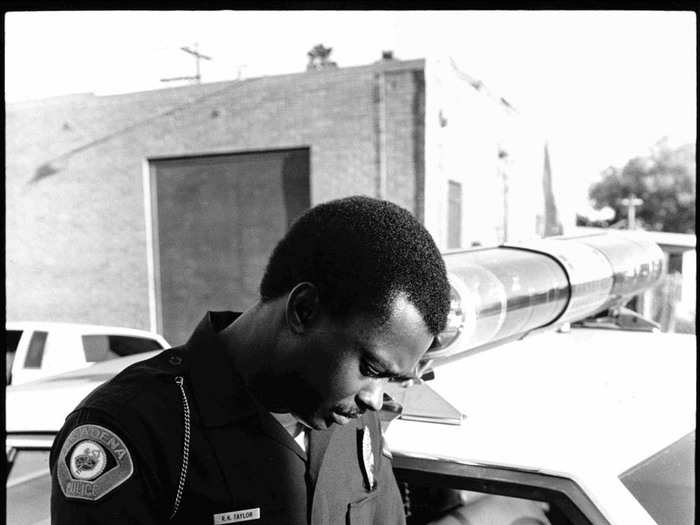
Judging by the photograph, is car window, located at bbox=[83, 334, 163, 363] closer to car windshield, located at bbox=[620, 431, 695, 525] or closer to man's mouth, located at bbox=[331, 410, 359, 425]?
car windshield, located at bbox=[620, 431, 695, 525]

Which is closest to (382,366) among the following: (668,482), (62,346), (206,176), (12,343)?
(668,482)

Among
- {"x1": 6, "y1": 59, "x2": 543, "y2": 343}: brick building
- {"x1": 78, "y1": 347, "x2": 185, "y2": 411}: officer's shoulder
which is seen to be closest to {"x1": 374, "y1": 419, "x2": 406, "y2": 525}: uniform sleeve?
{"x1": 78, "y1": 347, "x2": 185, "y2": 411}: officer's shoulder

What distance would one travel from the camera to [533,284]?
234 cm

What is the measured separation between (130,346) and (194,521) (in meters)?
5.47

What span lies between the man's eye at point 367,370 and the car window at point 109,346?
524 cm

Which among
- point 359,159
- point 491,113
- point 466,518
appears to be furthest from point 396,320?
point 491,113

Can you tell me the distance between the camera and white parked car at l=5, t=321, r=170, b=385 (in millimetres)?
5961

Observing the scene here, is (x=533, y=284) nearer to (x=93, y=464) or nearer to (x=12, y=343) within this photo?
(x=93, y=464)

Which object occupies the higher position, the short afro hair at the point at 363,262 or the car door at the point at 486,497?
the short afro hair at the point at 363,262

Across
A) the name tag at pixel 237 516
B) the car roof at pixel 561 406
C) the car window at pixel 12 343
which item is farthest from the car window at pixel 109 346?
the name tag at pixel 237 516

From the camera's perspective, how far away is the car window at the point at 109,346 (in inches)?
247

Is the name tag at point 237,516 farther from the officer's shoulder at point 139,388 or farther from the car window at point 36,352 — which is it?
the car window at point 36,352

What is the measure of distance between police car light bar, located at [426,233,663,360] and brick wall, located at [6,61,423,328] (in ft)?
24.5

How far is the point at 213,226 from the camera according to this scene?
12094 millimetres
